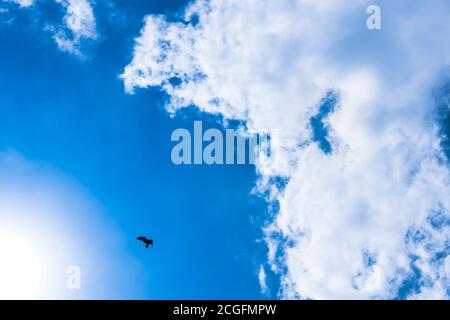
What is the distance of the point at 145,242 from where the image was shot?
28125 millimetres
